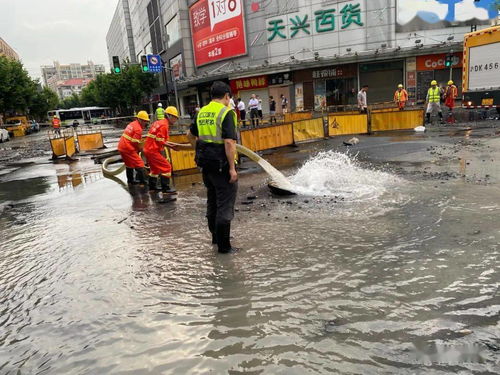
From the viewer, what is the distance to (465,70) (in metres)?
16.9

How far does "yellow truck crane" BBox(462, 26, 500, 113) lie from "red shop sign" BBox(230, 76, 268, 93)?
18.9 metres

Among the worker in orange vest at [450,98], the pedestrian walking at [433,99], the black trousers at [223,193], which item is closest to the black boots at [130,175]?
the black trousers at [223,193]

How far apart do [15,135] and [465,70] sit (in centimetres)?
4253

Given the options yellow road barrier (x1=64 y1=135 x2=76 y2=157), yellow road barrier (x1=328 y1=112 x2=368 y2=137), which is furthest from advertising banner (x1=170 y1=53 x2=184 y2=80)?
yellow road barrier (x1=328 y1=112 x2=368 y2=137)

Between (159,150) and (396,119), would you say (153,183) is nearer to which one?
(159,150)

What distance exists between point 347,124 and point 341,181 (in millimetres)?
9324

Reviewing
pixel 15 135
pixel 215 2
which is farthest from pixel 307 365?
pixel 15 135

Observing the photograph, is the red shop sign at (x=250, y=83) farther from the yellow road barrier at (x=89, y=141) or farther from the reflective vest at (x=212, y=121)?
the reflective vest at (x=212, y=121)

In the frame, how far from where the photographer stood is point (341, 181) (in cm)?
716

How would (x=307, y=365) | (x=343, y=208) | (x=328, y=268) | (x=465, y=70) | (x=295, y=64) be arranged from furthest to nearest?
(x=295, y=64) < (x=465, y=70) < (x=343, y=208) < (x=328, y=268) < (x=307, y=365)

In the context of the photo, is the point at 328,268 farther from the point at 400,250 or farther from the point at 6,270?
the point at 6,270

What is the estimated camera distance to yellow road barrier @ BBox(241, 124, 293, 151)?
40.7ft

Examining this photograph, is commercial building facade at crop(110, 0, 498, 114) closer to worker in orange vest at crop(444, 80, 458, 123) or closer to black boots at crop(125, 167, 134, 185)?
worker in orange vest at crop(444, 80, 458, 123)

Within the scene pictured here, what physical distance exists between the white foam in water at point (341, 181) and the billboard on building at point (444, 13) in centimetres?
2546
